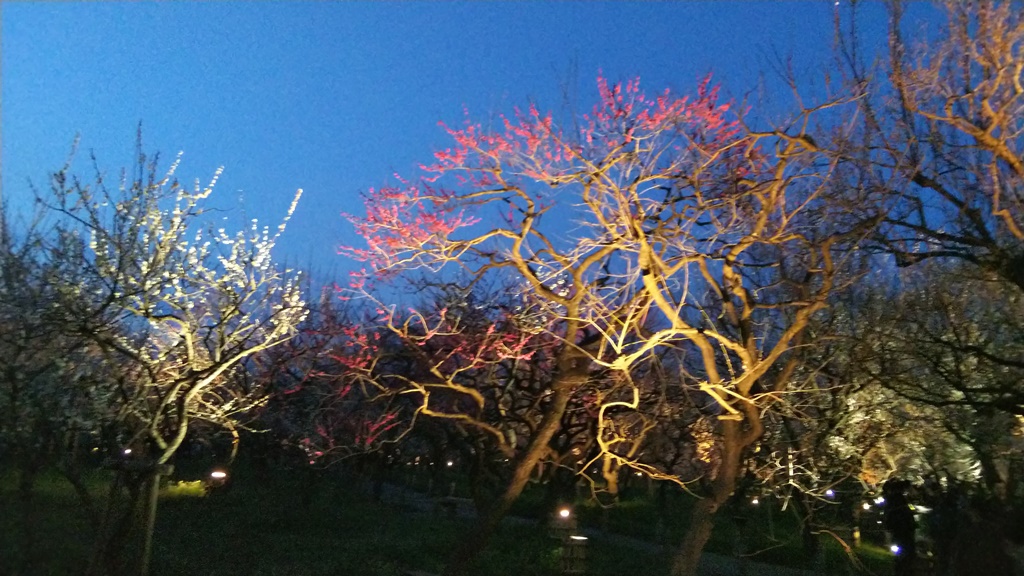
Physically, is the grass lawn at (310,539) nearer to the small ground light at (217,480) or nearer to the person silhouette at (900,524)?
the small ground light at (217,480)

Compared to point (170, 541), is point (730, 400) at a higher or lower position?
higher

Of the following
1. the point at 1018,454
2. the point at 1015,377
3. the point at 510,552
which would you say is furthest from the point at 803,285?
the point at 510,552

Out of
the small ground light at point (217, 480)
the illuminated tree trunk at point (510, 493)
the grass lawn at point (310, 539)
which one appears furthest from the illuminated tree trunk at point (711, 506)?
the small ground light at point (217, 480)

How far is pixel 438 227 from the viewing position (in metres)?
8.84

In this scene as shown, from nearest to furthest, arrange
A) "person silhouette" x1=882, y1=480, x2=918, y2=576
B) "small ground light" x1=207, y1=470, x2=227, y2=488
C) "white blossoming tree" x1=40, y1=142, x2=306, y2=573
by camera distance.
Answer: "white blossoming tree" x1=40, y1=142, x2=306, y2=573
"person silhouette" x1=882, y1=480, x2=918, y2=576
"small ground light" x1=207, y1=470, x2=227, y2=488

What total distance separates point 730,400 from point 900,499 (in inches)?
324

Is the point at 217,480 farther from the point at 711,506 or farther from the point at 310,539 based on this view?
the point at 711,506

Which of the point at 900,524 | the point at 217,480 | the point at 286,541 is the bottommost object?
the point at 286,541

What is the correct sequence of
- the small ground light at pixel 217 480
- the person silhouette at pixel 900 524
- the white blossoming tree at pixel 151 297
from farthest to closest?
the small ground light at pixel 217 480
the person silhouette at pixel 900 524
the white blossoming tree at pixel 151 297

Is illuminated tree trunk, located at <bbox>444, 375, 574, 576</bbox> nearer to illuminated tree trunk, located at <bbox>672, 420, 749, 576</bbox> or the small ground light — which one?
illuminated tree trunk, located at <bbox>672, 420, 749, 576</bbox>

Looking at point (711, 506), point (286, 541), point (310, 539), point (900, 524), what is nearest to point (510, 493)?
point (711, 506)

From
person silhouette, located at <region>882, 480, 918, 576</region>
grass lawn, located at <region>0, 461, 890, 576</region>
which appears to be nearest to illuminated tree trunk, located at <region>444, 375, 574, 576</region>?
grass lawn, located at <region>0, 461, 890, 576</region>

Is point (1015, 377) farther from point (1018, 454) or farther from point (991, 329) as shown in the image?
point (1018, 454)

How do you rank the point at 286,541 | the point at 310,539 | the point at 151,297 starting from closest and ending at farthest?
the point at 151,297, the point at 286,541, the point at 310,539
